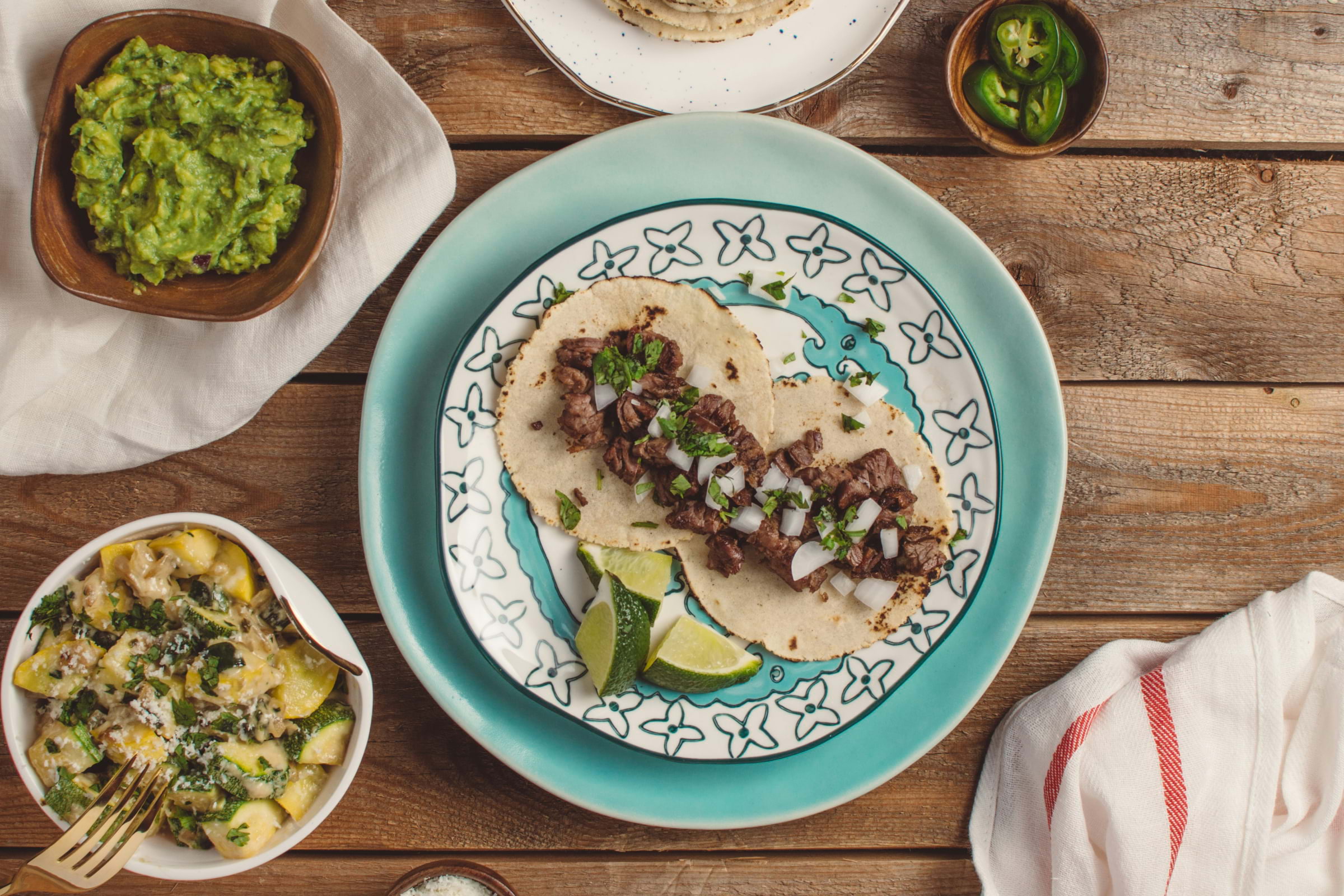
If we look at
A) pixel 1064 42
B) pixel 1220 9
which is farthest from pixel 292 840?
pixel 1220 9

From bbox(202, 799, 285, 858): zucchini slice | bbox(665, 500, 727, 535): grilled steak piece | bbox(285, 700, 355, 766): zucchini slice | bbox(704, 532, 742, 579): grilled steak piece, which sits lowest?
bbox(202, 799, 285, 858): zucchini slice

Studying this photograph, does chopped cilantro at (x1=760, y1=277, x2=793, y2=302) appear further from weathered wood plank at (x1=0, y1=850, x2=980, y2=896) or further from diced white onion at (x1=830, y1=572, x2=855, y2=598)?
weathered wood plank at (x1=0, y1=850, x2=980, y2=896)

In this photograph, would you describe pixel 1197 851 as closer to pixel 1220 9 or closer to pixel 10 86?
pixel 1220 9

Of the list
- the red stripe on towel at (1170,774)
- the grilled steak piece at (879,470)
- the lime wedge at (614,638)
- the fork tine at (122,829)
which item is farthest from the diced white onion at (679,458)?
the red stripe on towel at (1170,774)

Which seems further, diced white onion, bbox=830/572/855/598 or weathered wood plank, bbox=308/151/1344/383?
weathered wood plank, bbox=308/151/1344/383

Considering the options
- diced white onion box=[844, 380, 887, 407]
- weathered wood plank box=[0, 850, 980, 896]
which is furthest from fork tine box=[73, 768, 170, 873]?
diced white onion box=[844, 380, 887, 407]

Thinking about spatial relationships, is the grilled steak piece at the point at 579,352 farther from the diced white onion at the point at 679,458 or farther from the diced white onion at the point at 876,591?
the diced white onion at the point at 876,591

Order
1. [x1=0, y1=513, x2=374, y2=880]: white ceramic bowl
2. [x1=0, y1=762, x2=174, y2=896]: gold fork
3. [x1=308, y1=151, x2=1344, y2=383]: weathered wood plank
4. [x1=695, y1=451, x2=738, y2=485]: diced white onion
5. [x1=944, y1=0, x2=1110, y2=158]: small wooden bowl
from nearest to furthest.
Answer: [x1=0, y1=762, x2=174, y2=896]: gold fork < [x1=0, y1=513, x2=374, y2=880]: white ceramic bowl < [x1=695, y1=451, x2=738, y2=485]: diced white onion < [x1=944, y1=0, x2=1110, y2=158]: small wooden bowl < [x1=308, y1=151, x2=1344, y2=383]: weathered wood plank
